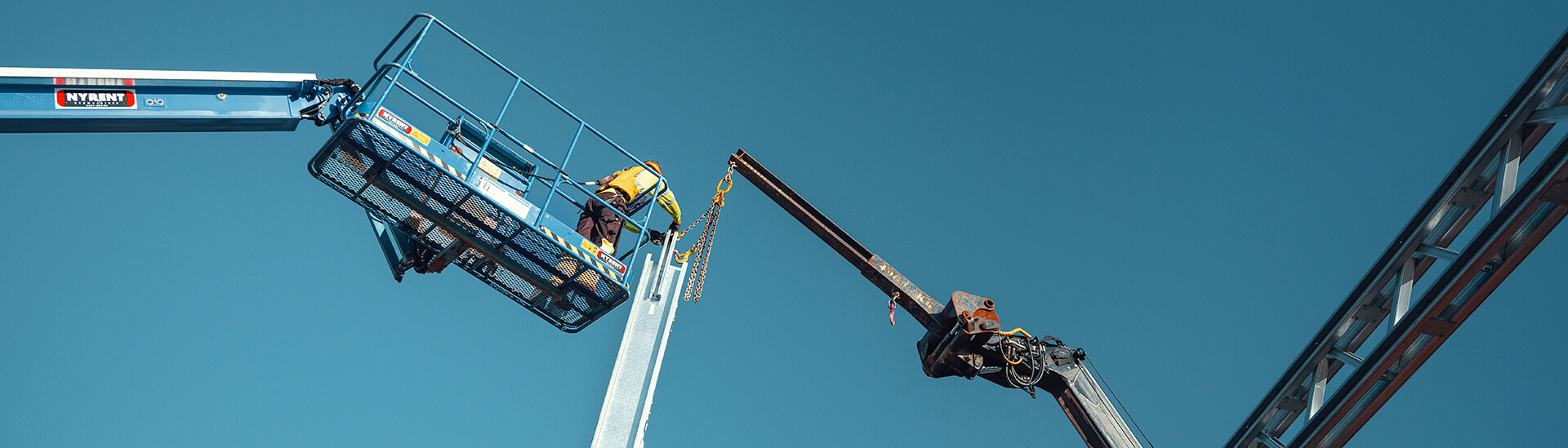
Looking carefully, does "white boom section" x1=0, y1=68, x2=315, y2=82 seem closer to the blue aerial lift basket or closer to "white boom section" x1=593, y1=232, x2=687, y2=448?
the blue aerial lift basket

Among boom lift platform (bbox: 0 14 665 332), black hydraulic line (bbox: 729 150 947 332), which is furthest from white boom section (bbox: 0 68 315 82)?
black hydraulic line (bbox: 729 150 947 332)

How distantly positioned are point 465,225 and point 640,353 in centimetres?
228

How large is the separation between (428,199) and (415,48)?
4.94 feet

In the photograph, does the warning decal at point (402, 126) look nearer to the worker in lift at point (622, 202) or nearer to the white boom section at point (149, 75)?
the white boom section at point (149, 75)

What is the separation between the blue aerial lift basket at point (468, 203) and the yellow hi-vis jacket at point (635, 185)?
15.9 inches

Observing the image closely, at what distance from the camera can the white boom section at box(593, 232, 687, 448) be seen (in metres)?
11.6

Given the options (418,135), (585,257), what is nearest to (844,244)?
(585,257)

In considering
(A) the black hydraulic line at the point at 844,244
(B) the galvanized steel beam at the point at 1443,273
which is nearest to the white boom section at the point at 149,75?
(A) the black hydraulic line at the point at 844,244

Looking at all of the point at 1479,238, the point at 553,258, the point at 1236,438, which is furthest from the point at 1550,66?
the point at 553,258

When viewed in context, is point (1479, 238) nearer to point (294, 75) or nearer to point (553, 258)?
point (553, 258)

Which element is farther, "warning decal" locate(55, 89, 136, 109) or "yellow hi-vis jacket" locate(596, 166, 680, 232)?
"yellow hi-vis jacket" locate(596, 166, 680, 232)

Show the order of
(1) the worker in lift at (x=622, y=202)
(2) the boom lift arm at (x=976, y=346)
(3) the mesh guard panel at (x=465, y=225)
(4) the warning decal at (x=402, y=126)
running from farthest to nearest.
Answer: (2) the boom lift arm at (x=976, y=346) < (1) the worker in lift at (x=622, y=202) < (3) the mesh guard panel at (x=465, y=225) < (4) the warning decal at (x=402, y=126)

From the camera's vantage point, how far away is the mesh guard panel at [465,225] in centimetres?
1080

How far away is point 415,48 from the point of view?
37.4 ft
